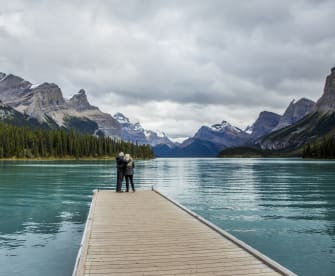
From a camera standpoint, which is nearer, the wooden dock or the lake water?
the wooden dock

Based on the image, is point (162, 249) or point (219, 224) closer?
point (162, 249)

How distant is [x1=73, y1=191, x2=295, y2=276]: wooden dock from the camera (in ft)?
44.7

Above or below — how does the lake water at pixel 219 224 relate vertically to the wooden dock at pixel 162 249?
below

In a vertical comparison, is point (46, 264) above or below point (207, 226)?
below

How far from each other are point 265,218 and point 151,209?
9449 millimetres

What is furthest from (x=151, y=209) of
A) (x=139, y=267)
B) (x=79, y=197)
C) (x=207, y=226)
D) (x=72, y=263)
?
(x=79, y=197)

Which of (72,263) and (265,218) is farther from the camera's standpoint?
(265,218)

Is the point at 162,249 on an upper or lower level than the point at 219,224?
upper

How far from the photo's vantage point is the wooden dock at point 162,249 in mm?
13633

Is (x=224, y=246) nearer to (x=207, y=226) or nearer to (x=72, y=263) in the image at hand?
(x=207, y=226)

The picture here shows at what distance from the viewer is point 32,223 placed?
29.4m

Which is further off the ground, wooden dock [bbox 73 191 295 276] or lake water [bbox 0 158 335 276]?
wooden dock [bbox 73 191 295 276]

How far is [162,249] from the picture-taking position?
53.5 ft

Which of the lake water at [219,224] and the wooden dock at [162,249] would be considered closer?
the wooden dock at [162,249]
